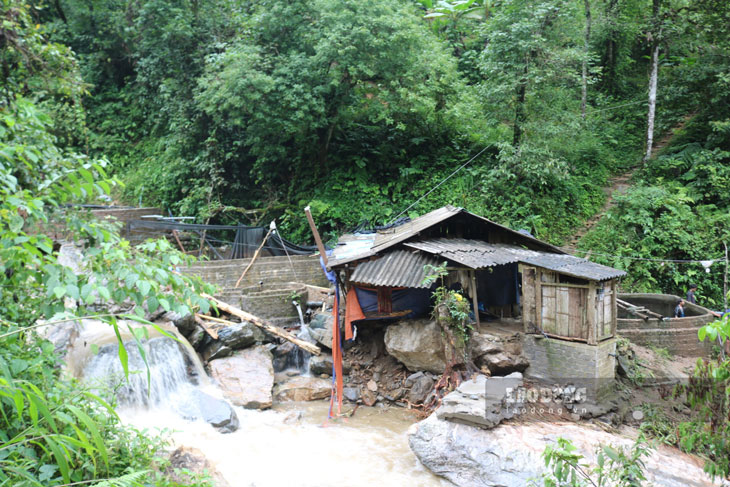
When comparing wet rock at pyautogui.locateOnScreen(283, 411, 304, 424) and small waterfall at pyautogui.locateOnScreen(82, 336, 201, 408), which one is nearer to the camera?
small waterfall at pyautogui.locateOnScreen(82, 336, 201, 408)

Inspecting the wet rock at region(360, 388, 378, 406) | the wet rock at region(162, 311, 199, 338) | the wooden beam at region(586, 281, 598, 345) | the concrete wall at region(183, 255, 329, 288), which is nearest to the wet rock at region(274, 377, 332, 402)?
the wet rock at region(360, 388, 378, 406)

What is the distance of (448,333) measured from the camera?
32.1 ft

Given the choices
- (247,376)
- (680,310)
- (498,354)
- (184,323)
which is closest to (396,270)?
(498,354)

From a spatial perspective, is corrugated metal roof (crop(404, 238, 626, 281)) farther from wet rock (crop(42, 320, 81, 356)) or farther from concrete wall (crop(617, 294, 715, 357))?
wet rock (crop(42, 320, 81, 356))

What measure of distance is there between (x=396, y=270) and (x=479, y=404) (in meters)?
3.33

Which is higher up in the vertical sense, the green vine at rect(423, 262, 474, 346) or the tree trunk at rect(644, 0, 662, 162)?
the tree trunk at rect(644, 0, 662, 162)

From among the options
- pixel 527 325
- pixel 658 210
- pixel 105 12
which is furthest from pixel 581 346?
pixel 105 12

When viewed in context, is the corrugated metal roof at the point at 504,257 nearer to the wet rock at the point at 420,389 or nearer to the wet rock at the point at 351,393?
the wet rock at the point at 420,389

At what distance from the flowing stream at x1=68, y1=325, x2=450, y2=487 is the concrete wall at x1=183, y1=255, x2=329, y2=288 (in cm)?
413

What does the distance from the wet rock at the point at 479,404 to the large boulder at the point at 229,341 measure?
5.73 metres

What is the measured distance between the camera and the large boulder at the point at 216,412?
970 cm

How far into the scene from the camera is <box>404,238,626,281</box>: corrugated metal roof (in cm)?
951

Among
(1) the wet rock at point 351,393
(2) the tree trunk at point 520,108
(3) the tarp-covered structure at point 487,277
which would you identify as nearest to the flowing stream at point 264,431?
(1) the wet rock at point 351,393

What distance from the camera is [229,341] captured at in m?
12.0
